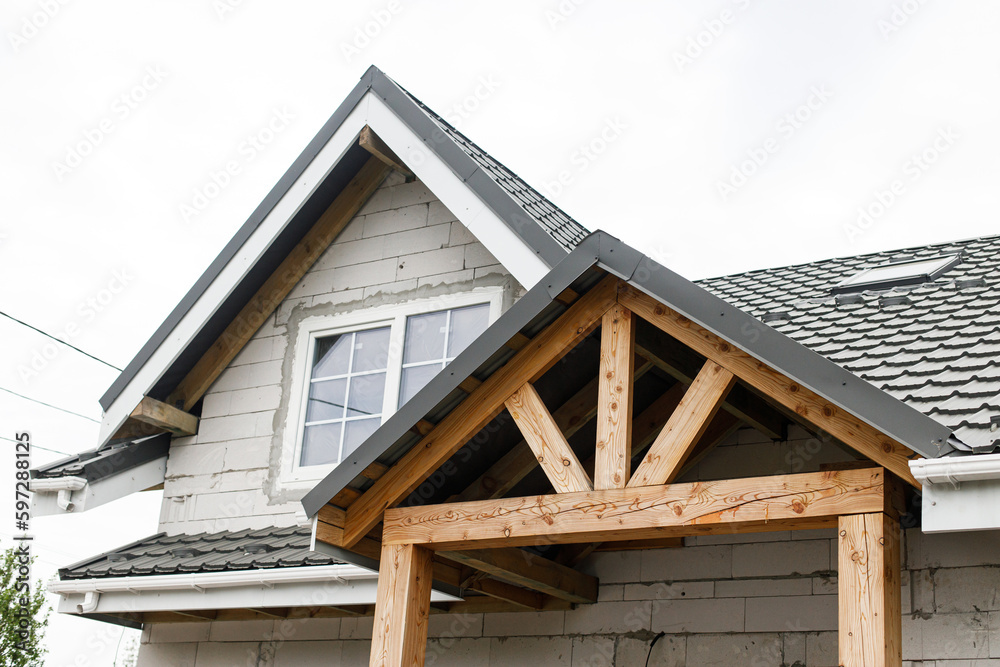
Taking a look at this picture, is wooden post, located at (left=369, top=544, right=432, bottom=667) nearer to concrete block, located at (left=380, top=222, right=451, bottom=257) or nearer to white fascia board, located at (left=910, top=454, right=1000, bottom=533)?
white fascia board, located at (left=910, top=454, right=1000, bottom=533)

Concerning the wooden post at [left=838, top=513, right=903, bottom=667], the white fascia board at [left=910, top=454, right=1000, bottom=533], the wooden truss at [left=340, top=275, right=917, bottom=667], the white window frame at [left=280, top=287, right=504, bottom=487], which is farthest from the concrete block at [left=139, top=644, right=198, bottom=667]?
the white fascia board at [left=910, top=454, right=1000, bottom=533]

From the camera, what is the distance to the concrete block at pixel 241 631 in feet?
26.6

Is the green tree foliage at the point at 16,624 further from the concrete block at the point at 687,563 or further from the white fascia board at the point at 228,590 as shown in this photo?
the concrete block at the point at 687,563

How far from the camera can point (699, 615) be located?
6340 mm

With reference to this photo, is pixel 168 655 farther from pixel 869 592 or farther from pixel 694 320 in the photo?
pixel 869 592

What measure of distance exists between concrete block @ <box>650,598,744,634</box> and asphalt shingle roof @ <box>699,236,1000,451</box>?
5.78ft

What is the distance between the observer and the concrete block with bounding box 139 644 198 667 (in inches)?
330

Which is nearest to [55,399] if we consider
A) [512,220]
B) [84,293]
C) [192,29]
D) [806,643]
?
[192,29]

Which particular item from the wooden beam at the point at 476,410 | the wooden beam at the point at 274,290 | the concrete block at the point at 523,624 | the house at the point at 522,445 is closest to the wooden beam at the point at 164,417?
the house at the point at 522,445

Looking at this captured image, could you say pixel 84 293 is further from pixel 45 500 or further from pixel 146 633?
pixel 146 633

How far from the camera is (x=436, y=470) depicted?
5.68 metres

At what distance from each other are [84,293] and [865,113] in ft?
38.4

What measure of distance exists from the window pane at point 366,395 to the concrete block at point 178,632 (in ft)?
7.28

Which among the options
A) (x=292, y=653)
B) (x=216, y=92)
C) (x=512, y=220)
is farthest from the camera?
(x=216, y=92)
